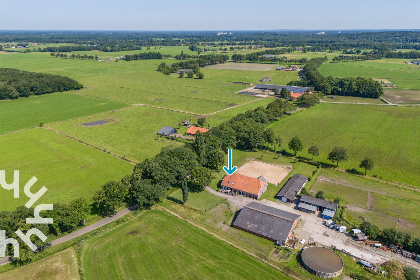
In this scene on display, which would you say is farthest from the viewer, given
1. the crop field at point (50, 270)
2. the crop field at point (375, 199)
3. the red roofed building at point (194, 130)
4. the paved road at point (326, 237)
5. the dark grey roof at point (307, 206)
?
the red roofed building at point (194, 130)

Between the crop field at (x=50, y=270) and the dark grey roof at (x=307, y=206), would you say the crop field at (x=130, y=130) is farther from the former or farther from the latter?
the dark grey roof at (x=307, y=206)

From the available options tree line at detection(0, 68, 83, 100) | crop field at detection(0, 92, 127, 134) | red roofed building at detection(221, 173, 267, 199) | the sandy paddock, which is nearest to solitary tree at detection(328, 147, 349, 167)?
the sandy paddock

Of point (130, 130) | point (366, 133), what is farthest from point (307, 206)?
point (130, 130)

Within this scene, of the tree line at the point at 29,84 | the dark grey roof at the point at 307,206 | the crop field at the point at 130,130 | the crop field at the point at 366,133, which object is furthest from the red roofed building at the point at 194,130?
the tree line at the point at 29,84

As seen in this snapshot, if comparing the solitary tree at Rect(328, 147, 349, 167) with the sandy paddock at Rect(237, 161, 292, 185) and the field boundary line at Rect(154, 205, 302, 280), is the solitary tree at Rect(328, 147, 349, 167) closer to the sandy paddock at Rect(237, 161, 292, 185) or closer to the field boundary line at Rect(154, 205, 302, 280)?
the sandy paddock at Rect(237, 161, 292, 185)

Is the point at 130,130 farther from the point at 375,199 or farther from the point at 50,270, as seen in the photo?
the point at 375,199
